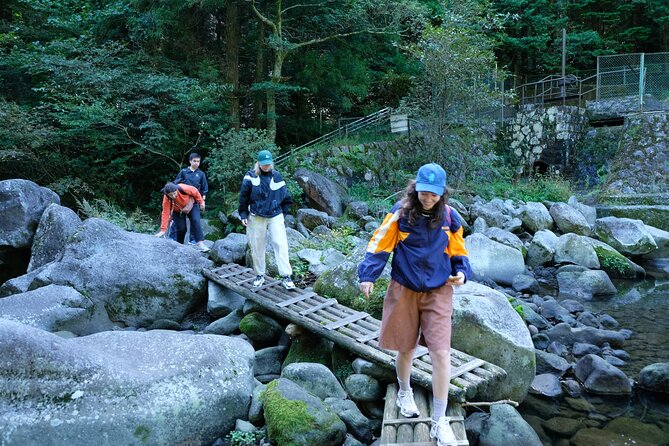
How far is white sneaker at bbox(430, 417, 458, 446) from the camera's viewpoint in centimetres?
337

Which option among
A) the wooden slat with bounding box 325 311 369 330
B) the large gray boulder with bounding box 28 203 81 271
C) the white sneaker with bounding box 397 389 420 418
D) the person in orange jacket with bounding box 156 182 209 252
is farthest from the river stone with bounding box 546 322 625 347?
the large gray boulder with bounding box 28 203 81 271

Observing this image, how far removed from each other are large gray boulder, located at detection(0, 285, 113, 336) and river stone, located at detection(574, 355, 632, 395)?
6352 mm

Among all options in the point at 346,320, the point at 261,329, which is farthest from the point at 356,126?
the point at 346,320

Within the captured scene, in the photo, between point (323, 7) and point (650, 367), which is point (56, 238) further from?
point (323, 7)

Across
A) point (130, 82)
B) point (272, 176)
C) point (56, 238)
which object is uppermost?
point (130, 82)

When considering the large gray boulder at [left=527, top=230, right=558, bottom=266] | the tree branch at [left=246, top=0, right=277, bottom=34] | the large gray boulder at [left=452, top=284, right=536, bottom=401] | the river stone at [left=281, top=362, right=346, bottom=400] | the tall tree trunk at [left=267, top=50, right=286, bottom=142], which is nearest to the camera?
the river stone at [left=281, top=362, right=346, bottom=400]

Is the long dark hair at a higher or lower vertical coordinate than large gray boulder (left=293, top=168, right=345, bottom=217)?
higher

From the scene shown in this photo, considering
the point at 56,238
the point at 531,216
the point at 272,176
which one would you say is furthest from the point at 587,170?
the point at 56,238

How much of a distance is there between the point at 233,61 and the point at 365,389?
13.0 metres

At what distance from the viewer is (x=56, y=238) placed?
9.09m

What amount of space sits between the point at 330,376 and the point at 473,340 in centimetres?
149

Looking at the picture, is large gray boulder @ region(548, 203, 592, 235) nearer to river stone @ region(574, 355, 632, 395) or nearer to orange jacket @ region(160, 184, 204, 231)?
river stone @ region(574, 355, 632, 395)

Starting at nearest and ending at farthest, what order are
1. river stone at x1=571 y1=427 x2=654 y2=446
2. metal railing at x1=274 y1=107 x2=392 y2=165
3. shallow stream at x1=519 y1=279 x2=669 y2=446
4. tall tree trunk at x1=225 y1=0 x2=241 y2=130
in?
river stone at x1=571 y1=427 x2=654 y2=446 < shallow stream at x1=519 y1=279 x2=669 y2=446 < tall tree trunk at x1=225 y1=0 x2=241 y2=130 < metal railing at x1=274 y1=107 x2=392 y2=165

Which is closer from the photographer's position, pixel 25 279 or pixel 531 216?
pixel 25 279
